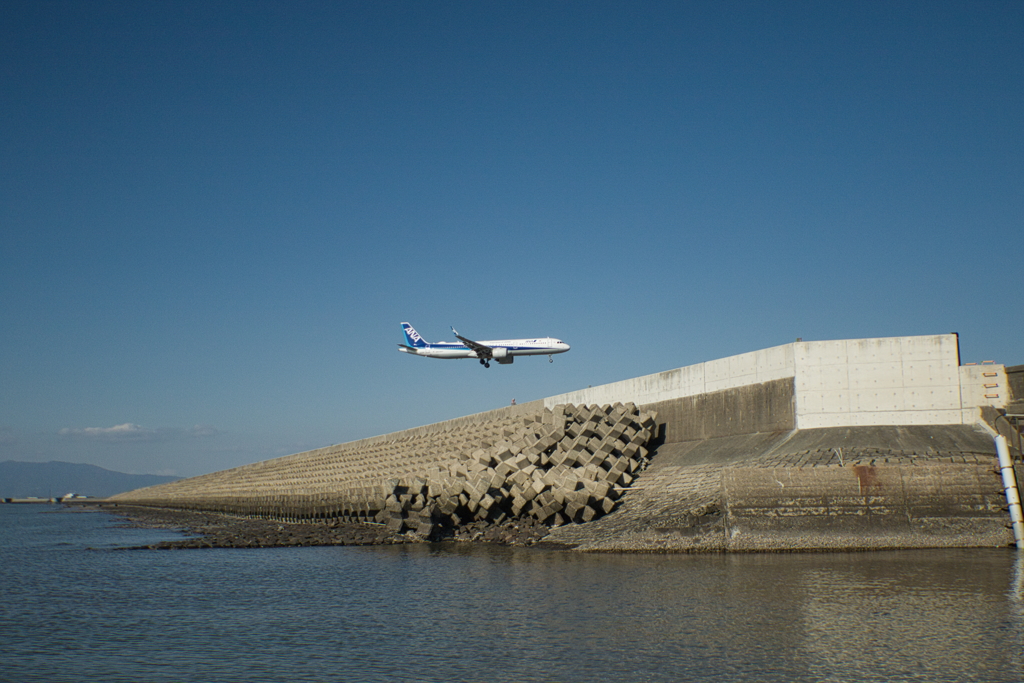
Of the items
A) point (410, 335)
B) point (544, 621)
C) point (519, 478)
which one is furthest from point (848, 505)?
point (410, 335)

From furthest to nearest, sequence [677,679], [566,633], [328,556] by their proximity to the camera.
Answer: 1. [328,556]
2. [566,633]
3. [677,679]

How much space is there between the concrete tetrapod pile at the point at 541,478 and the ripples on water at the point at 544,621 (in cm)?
325

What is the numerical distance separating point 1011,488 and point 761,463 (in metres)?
6.10

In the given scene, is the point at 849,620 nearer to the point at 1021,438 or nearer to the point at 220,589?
the point at 1021,438

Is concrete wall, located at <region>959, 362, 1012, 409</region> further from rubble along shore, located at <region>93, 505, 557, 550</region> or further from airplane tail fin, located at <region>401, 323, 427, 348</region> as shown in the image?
airplane tail fin, located at <region>401, 323, 427, 348</region>

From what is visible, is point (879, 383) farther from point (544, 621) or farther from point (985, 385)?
point (544, 621)

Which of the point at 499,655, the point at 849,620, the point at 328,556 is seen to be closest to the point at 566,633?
the point at 499,655

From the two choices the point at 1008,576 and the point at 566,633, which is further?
the point at 1008,576

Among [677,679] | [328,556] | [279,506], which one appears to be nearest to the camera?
[677,679]

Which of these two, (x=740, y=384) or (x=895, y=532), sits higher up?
(x=740, y=384)

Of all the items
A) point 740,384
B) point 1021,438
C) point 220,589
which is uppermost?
point 740,384

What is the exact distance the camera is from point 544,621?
14.6m

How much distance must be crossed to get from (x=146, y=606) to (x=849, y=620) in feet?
47.0

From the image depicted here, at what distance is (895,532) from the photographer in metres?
21.4
